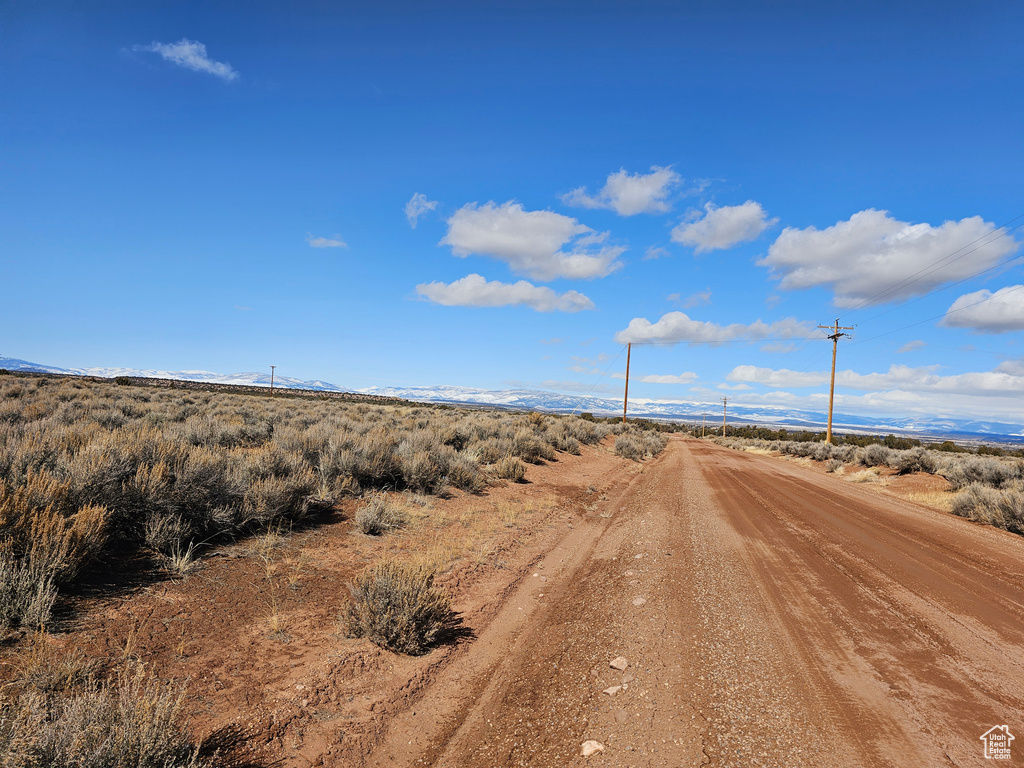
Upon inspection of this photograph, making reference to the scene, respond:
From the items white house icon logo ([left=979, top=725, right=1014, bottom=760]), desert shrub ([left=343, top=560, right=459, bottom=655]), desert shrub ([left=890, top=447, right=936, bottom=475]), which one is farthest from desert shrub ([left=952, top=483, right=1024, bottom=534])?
desert shrub ([left=343, top=560, right=459, bottom=655])

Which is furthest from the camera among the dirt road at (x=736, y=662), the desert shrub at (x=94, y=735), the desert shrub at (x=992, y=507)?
the desert shrub at (x=992, y=507)

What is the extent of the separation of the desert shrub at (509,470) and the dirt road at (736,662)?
5516 millimetres

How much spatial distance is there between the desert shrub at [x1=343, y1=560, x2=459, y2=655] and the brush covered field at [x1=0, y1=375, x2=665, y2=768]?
0.05ft

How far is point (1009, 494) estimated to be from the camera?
39.5ft

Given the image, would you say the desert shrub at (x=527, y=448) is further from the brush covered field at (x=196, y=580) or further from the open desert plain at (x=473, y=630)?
the open desert plain at (x=473, y=630)

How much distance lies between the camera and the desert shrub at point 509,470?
13945 millimetres

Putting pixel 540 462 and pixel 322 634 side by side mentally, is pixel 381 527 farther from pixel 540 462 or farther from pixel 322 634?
pixel 540 462

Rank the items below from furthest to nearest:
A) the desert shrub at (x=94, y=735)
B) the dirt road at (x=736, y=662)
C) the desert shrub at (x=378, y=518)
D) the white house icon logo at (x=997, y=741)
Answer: the desert shrub at (x=378, y=518)
the dirt road at (x=736, y=662)
the white house icon logo at (x=997, y=741)
the desert shrub at (x=94, y=735)

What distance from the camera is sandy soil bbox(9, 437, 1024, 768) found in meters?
3.39

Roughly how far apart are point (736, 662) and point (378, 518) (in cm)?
604

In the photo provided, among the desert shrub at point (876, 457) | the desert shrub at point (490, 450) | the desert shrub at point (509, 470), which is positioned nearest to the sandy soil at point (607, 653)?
the desert shrub at point (509, 470)

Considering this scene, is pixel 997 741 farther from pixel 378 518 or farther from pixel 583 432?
pixel 583 432

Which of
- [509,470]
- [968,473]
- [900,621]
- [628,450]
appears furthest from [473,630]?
[628,450]

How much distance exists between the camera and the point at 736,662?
4.35m
